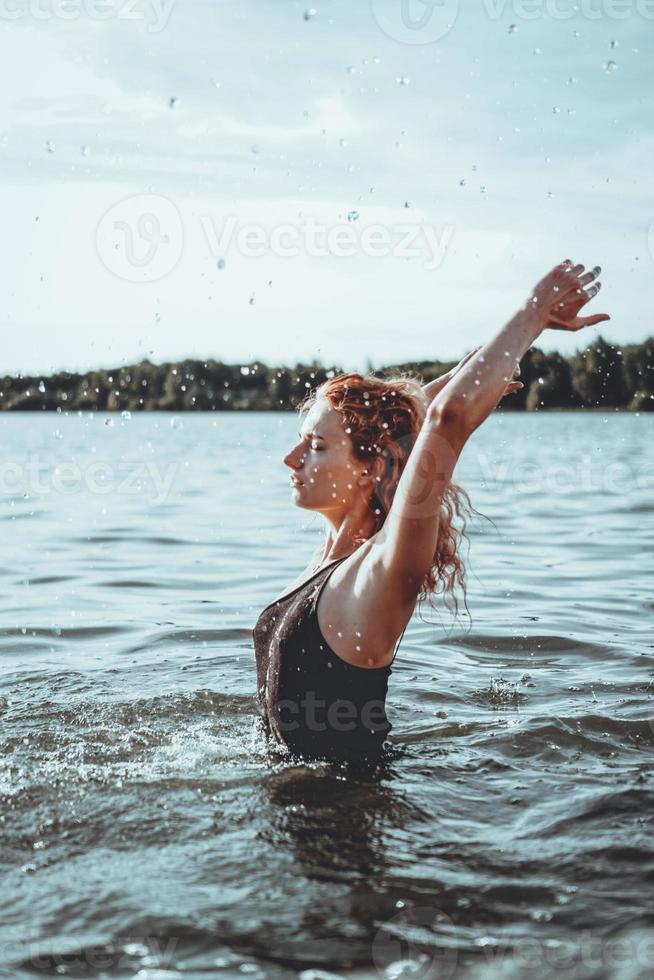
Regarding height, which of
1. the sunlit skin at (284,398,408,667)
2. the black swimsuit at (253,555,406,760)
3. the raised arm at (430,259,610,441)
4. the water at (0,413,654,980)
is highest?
the raised arm at (430,259,610,441)

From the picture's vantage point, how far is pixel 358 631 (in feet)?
11.7

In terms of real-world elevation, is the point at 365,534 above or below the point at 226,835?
above

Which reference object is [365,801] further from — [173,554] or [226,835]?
[173,554]

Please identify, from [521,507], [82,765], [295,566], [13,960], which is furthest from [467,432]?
[521,507]

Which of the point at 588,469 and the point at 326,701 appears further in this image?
the point at 588,469

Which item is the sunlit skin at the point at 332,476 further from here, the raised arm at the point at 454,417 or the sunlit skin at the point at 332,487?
the raised arm at the point at 454,417

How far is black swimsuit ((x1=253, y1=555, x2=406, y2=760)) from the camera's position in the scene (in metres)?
3.68

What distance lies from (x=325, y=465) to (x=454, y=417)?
103cm

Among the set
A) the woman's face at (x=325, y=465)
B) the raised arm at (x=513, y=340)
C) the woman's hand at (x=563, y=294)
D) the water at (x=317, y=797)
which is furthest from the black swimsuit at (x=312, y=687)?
the woman's hand at (x=563, y=294)

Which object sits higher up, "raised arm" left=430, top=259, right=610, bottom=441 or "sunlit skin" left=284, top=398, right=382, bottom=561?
"raised arm" left=430, top=259, right=610, bottom=441

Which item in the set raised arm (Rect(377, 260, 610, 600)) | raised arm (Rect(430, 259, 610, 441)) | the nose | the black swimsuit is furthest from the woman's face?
raised arm (Rect(430, 259, 610, 441))

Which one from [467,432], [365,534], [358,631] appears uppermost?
[467,432]

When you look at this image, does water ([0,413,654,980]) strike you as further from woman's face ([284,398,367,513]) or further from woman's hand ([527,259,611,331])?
woman's hand ([527,259,611,331])

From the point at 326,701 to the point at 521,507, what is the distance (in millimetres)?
13625
